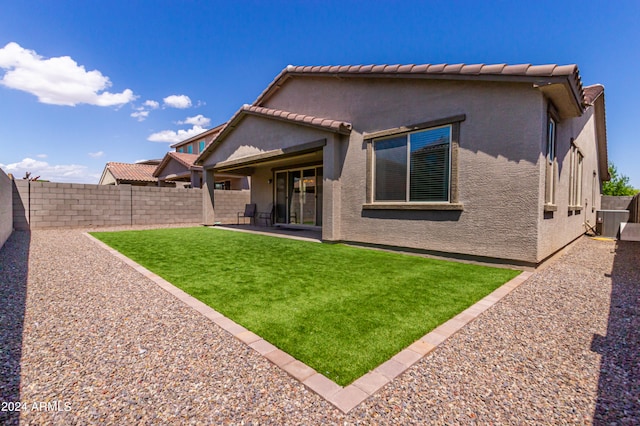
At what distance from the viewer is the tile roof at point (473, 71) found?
5.20 metres

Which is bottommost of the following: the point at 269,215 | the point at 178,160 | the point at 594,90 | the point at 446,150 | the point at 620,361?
the point at 620,361

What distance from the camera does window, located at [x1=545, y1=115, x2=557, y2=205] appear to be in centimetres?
610

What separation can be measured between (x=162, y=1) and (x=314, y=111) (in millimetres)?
7124

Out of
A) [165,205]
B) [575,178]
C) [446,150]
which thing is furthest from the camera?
[165,205]

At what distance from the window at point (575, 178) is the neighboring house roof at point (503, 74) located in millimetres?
2581

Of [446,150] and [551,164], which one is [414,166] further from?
[551,164]

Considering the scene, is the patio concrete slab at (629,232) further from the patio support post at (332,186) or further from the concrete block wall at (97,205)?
the concrete block wall at (97,205)

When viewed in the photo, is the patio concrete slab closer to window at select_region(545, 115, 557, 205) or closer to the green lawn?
window at select_region(545, 115, 557, 205)

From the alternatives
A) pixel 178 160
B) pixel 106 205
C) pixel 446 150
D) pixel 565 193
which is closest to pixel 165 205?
pixel 106 205

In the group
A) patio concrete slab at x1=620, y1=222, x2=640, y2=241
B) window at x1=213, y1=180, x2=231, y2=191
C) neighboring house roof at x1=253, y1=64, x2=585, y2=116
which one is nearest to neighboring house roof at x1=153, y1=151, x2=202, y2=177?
window at x1=213, y1=180, x2=231, y2=191

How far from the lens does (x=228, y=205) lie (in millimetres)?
17062

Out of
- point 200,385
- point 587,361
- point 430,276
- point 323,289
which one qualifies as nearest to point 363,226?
point 430,276

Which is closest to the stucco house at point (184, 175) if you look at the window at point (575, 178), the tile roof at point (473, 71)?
the tile roof at point (473, 71)

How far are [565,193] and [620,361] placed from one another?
731cm
